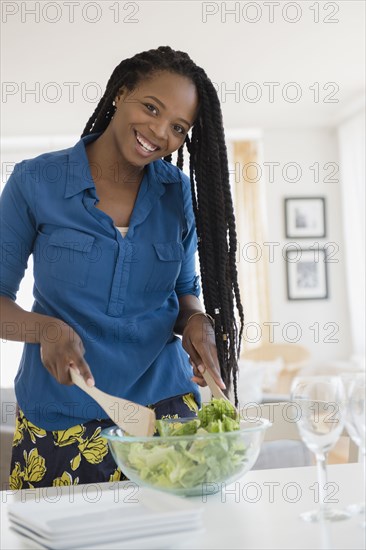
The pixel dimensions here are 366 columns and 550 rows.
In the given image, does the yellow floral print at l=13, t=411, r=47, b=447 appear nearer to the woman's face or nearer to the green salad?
the green salad

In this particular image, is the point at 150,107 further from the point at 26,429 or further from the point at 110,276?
the point at 26,429

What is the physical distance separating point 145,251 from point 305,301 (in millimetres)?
5683

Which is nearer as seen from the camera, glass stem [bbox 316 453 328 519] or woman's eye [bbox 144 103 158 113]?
glass stem [bbox 316 453 328 519]

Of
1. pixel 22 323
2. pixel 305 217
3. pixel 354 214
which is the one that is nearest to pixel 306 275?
pixel 305 217

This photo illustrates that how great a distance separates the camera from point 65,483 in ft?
5.08

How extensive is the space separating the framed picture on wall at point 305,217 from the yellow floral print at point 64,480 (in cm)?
575

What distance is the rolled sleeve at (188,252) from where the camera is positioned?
5.89 ft

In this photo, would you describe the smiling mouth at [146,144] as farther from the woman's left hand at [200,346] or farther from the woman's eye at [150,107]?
the woman's left hand at [200,346]

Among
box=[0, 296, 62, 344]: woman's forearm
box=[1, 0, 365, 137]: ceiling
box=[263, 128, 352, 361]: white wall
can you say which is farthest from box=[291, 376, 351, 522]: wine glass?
box=[263, 128, 352, 361]: white wall

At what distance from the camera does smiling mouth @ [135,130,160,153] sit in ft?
5.36

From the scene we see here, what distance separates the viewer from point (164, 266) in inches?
65.1

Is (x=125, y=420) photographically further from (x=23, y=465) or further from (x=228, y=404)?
(x=23, y=465)

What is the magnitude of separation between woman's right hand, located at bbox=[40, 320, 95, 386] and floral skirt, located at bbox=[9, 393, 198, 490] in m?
0.21

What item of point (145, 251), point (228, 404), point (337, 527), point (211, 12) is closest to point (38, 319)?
A: point (145, 251)
